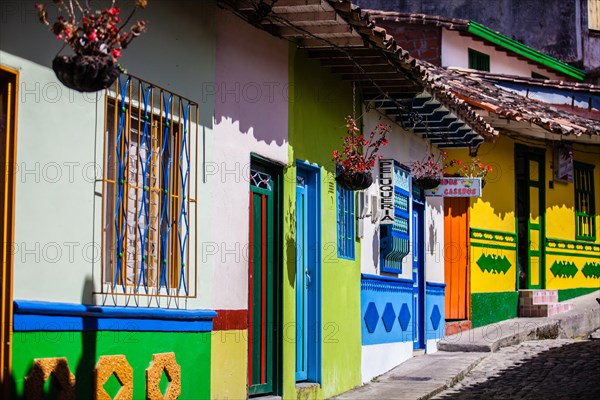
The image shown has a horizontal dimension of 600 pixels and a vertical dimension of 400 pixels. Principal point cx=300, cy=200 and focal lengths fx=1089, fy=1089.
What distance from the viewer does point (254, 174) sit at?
33.4 ft

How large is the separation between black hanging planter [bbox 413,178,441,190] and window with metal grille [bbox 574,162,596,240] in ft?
24.2

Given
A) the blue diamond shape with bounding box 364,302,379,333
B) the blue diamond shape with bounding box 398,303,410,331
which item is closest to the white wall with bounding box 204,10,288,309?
the blue diamond shape with bounding box 364,302,379,333

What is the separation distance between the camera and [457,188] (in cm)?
1548

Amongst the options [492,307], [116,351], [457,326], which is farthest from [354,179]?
[492,307]

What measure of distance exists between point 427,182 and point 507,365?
2.74 meters

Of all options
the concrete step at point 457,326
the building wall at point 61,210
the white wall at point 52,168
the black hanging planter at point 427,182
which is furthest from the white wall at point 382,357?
the white wall at point 52,168

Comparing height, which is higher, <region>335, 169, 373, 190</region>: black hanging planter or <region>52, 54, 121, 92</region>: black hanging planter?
<region>52, 54, 121, 92</region>: black hanging planter

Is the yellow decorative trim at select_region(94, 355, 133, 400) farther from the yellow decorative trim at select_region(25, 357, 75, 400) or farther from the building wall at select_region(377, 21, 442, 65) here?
the building wall at select_region(377, 21, 442, 65)

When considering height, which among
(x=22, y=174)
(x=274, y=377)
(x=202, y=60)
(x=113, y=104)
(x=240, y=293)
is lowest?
(x=274, y=377)

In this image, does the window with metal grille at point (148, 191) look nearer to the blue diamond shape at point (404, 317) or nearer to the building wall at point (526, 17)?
the blue diamond shape at point (404, 317)

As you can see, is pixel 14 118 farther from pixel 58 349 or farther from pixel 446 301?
pixel 446 301

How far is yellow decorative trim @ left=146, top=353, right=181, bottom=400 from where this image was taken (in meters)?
7.98

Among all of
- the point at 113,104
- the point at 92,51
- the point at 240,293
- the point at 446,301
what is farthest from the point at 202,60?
the point at 446,301

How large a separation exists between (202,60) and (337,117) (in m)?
3.42
